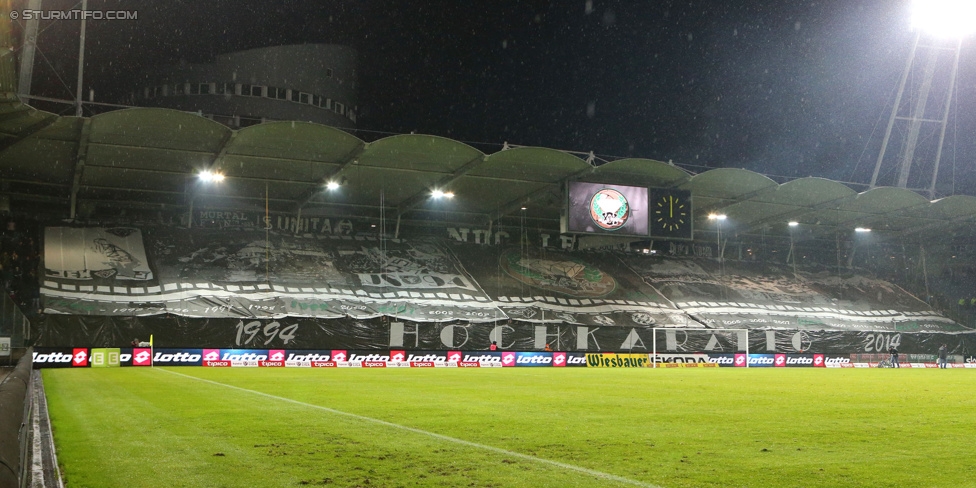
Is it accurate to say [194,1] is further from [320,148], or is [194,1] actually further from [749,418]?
[749,418]

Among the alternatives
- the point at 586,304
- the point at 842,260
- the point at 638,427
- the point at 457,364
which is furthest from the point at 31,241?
the point at 842,260

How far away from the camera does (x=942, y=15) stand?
46250 mm

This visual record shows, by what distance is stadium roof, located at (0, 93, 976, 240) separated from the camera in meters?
34.7

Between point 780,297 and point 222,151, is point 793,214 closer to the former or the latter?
point 780,297

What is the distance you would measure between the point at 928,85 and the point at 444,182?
3096cm

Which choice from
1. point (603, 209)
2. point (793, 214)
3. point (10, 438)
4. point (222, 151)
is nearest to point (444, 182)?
point (603, 209)

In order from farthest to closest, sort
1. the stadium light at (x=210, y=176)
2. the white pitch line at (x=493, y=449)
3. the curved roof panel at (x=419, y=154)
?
the stadium light at (x=210, y=176) → the curved roof panel at (x=419, y=154) → the white pitch line at (x=493, y=449)

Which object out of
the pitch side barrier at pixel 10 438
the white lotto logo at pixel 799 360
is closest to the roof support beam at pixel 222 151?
the white lotto logo at pixel 799 360

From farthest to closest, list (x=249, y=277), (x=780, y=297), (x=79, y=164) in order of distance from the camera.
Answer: (x=780, y=297), (x=249, y=277), (x=79, y=164)

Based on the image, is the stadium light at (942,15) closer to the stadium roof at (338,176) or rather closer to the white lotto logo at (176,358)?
the stadium roof at (338,176)

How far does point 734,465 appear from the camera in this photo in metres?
6.88

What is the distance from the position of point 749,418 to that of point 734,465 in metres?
4.35

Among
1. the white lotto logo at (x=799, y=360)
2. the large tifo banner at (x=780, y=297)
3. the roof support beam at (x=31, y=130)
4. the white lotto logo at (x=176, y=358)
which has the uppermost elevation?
the roof support beam at (x=31, y=130)

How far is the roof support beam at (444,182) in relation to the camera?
40062 mm
